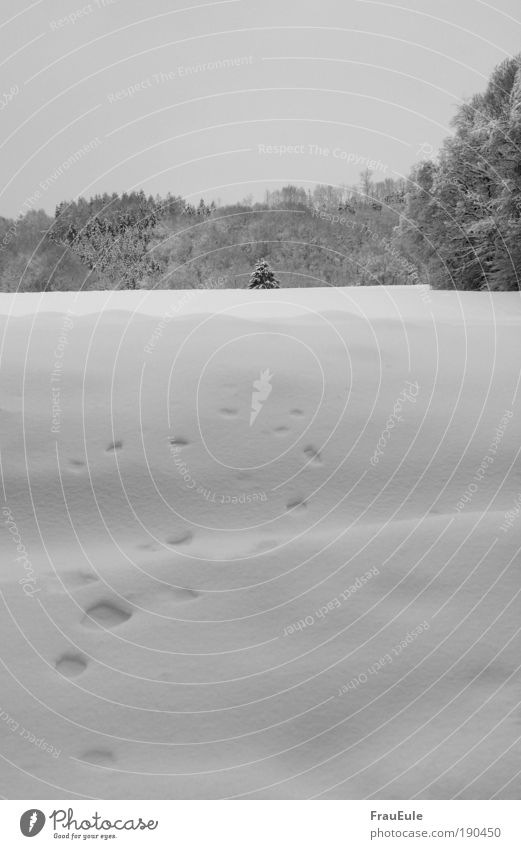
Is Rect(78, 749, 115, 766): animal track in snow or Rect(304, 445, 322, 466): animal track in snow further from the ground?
Rect(304, 445, 322, 466): animal track in snow

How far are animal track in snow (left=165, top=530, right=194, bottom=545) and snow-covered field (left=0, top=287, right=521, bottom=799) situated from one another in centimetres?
2

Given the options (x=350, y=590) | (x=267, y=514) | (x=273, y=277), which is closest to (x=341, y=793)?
(x=350, y=590)

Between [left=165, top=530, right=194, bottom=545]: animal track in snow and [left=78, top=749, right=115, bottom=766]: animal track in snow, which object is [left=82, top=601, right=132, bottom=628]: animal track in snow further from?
[left=78, top=749, right=115, bottom=766]: animal track in snow

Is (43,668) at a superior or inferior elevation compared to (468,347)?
inferior

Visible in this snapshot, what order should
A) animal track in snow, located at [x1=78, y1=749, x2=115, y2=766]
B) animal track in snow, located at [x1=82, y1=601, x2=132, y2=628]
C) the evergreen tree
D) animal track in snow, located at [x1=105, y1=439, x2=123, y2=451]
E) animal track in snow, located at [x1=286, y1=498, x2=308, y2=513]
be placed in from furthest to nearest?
the evergreen tree, animal track in snow, located at [x1=105, y1=439, x2=123, y2=451], animal track in snow, located at [x1=286, y1=498, x2=308, y2=513], animal track in snow, located at [x1=82, y1=601, x2=132, y2=628], animal track in snow, located at [x1=78, y1=749, x2=115, y2=766]

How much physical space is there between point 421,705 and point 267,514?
6.91 feet

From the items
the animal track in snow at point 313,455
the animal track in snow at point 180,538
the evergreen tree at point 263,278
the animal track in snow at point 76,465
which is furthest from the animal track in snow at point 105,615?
the evergreen tree at point 263,278

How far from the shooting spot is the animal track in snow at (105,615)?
5.02 meters

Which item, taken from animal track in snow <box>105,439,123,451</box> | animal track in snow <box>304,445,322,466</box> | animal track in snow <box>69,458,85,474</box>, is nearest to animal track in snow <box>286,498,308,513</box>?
animal track in snow <box>304,445,322,466</box>

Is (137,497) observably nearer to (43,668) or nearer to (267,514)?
(267,514)

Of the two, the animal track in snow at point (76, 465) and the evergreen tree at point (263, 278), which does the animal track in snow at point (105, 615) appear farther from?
the evergreen tree at point (263, 278)

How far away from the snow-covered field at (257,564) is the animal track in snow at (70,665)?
0.02 meters

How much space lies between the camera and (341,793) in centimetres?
396

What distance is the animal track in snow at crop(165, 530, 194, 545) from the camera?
5.77 m
